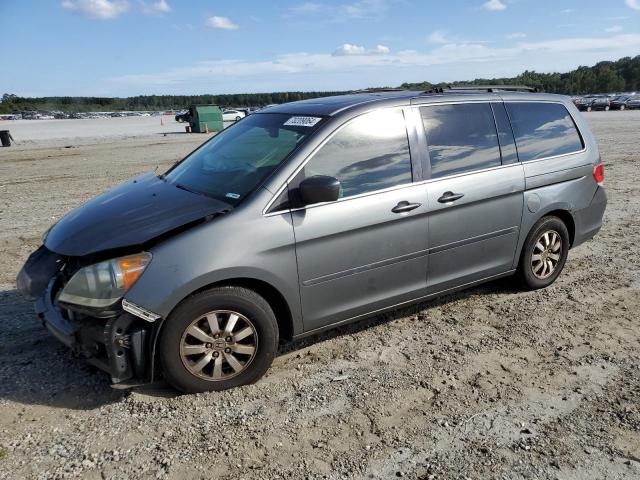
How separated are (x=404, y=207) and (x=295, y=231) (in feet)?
3.05

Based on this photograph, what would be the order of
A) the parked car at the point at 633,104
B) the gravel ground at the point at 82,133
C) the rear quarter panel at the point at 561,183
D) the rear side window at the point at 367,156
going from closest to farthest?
the rear side window at the point at 367,156 → the rear quarter panel at the point at 561,183 → the gravel ground at the point at 82,133 → the parked car at the point at 633,104

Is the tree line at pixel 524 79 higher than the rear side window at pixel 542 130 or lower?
higher

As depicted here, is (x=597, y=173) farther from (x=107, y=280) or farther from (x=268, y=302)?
(x=107, y=280)

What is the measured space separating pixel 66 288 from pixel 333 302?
175cm

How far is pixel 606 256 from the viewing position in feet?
19.4

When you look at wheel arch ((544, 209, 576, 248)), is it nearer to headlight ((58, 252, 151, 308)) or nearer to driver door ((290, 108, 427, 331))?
driver door ((290, 108, 427, 331))

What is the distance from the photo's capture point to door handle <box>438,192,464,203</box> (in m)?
3.95

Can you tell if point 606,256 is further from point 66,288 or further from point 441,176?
point 66,288

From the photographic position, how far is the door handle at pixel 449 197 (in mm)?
3949

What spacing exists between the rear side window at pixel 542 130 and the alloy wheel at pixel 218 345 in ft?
9.70

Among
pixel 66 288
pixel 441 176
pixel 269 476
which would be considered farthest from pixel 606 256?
pixel 66 288

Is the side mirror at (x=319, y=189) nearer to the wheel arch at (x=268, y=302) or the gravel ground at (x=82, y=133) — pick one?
the wheel arch at (x=268, y=302)

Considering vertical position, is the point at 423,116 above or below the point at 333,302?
above

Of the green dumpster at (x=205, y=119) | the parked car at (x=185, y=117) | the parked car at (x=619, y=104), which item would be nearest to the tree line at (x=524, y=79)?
the parked car at (x=619, y=104)
